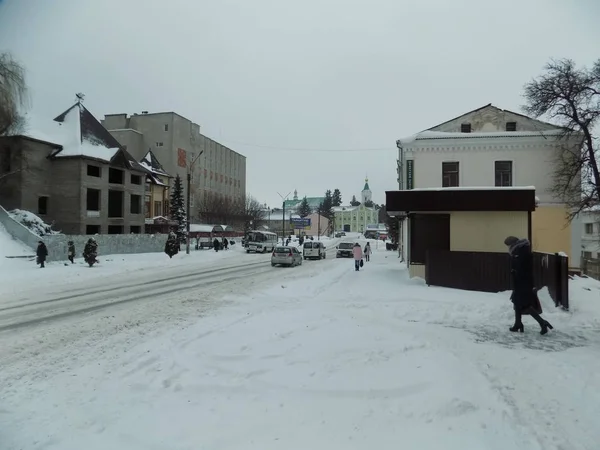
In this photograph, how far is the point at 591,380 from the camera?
5.70 m

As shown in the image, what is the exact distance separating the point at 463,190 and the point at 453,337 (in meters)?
9.95

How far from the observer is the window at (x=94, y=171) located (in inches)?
1657

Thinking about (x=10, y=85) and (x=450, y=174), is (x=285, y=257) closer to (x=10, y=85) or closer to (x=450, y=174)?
(x=450, y=174)

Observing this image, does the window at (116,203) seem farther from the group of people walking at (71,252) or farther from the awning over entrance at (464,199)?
the awning over entrance at (464,199)

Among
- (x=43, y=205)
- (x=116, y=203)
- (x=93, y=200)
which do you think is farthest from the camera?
(x=116, y=203)

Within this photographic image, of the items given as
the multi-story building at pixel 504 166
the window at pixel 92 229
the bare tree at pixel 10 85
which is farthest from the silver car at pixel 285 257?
the window at pixel 92 229

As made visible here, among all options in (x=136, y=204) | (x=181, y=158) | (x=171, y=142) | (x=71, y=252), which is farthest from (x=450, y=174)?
(x=181, y=158)

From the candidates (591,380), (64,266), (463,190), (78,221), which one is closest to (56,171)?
(78,221)

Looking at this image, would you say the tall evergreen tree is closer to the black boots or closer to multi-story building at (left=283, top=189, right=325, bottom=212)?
multi-story building at (left=283, top=189, right=325, bottom=212)

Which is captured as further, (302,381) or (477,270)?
(477,270)

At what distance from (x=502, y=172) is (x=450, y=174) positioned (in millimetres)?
3043

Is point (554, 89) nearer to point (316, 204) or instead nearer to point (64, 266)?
point (64, 266)

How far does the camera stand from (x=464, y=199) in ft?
55.1

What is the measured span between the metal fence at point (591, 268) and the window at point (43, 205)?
140 ft
